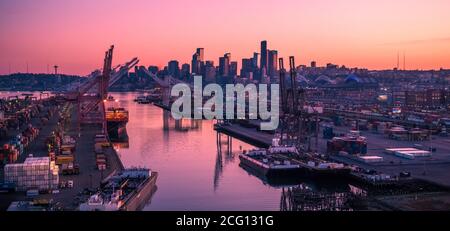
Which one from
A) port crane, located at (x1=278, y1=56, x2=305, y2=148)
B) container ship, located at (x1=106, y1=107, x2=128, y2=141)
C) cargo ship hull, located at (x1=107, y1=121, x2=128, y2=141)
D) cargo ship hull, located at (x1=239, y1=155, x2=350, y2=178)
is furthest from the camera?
container ship, located at (x1=106, y1=107, x2=128, y2=141)

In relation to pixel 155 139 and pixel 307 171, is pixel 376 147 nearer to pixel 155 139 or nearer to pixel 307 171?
pixel 307 171

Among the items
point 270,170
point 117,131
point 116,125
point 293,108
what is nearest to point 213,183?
point 270,170

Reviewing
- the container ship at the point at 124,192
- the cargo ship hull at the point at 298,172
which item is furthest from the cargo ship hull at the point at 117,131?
the container ship at the point at 124,192

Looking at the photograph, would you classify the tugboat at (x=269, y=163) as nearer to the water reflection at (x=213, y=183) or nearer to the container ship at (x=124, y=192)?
the water reflection at (x=213, y=183)

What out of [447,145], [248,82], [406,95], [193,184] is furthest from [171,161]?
[248,82]

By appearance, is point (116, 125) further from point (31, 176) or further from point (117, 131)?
point (31, 176)

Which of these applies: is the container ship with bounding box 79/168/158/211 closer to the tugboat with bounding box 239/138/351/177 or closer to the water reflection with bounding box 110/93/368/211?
the water reflection with bounding box 110/93/368/211

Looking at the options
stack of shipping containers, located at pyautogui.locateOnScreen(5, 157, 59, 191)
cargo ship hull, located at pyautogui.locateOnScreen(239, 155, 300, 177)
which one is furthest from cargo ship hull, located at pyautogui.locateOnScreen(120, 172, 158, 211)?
cargo ship hull, located at pyautogui.locateOnScreen(239, 155, 300, 177)
